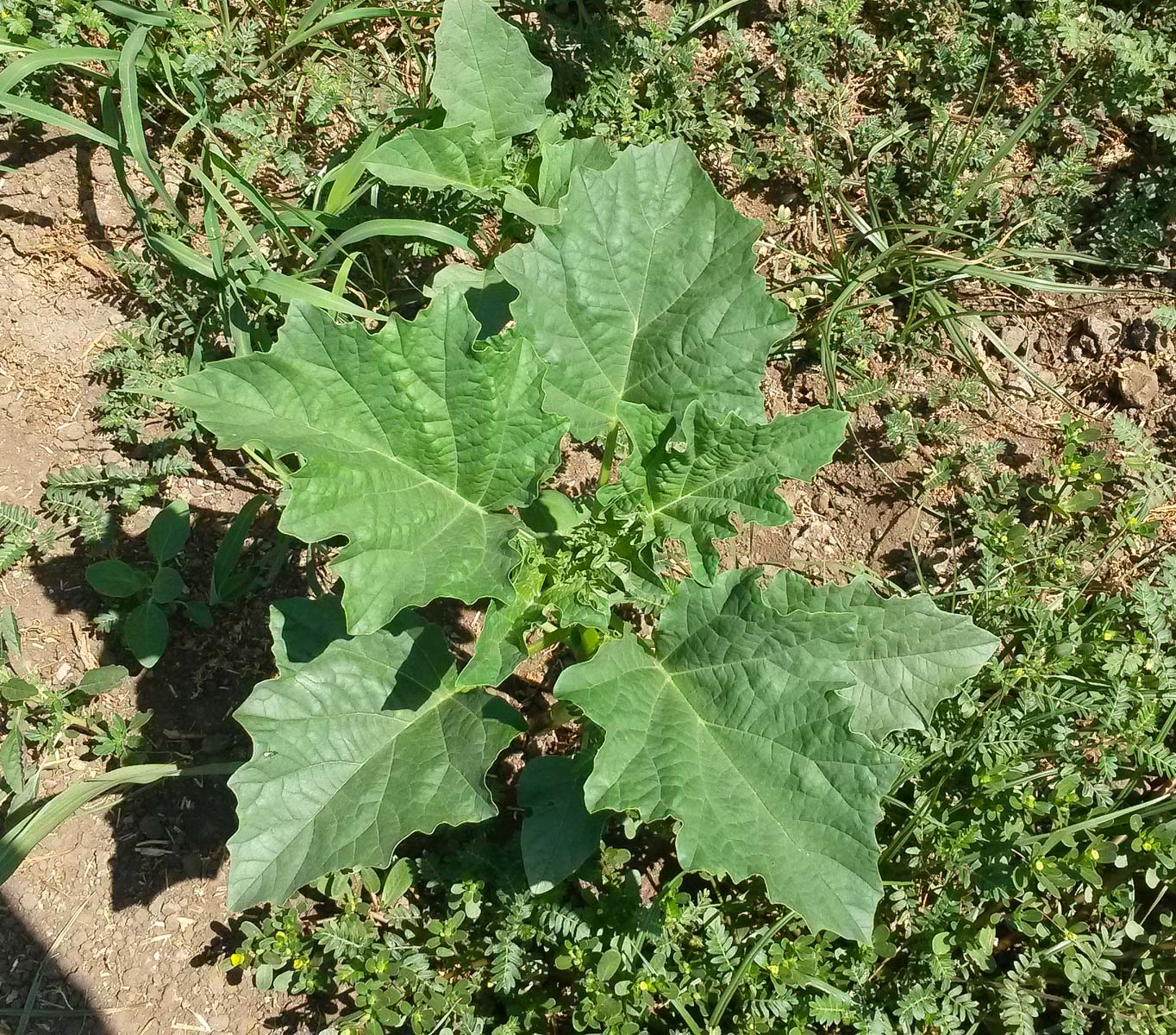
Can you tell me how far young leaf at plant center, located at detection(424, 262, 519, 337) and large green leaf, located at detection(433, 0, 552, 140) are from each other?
454 millimetres

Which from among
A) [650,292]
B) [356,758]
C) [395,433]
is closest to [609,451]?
[650,292]

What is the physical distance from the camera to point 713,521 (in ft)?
8.50

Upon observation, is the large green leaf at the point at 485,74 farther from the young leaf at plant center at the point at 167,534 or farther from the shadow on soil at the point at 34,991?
the shadow on soil at the point at 34,991

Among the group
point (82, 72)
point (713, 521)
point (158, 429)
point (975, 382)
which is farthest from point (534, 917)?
point (82, 72)

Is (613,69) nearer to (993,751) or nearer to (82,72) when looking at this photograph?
(82,72)

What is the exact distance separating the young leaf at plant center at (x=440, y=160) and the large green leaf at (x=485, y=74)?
2.7 inches

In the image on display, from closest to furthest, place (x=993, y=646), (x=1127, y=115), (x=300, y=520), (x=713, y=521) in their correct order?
(x=300, y=520)
(x=713, y=521)
(x=993, y=646)
(x=1127, y=115)

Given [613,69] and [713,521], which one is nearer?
[713,521]

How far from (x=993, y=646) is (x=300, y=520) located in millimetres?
2011

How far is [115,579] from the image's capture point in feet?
11.1

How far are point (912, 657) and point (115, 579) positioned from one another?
261 cm

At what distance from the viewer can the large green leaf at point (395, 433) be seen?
7.50 feet

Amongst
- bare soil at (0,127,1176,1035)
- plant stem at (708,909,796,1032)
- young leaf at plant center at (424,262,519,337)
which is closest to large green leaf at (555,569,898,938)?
plant stem at (708,909,796,1032)

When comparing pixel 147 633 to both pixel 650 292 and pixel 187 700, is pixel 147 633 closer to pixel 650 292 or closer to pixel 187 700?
pixel 187 700
